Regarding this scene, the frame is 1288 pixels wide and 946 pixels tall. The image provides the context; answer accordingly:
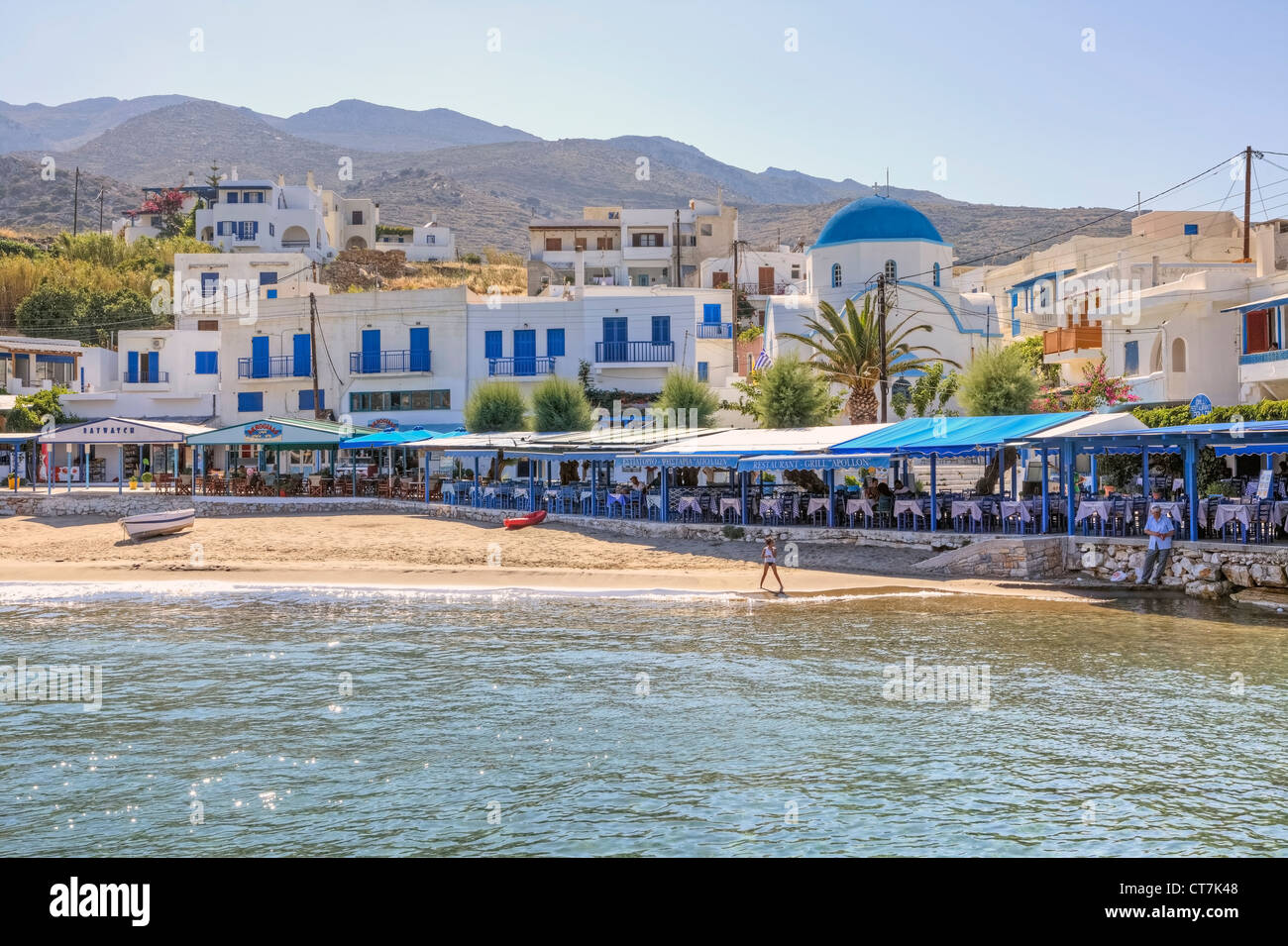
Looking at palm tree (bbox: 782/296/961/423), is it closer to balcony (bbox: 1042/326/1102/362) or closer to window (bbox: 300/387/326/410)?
balcony (bbox: 1042/326/1102/362)

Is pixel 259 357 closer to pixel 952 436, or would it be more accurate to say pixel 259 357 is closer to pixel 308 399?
pixel 308 399

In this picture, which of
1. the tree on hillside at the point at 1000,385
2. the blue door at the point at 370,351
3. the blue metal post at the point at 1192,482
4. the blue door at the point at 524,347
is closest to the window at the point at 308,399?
the blue door at the point at 370,351

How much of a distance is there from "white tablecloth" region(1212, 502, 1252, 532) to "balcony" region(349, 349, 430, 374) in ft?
104

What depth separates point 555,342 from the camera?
4512 centimetres

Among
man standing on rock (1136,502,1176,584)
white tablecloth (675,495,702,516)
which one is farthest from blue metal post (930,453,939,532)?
white tablecloth (675,495,702,516)

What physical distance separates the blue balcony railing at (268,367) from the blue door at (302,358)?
21cm

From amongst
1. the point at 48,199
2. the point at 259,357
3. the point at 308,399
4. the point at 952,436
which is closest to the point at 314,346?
the point at 308,399

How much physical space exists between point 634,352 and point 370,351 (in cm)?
1094

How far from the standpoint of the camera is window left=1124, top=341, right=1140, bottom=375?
1476 inches

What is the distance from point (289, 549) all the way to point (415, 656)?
13392mm

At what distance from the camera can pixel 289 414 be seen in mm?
47094
